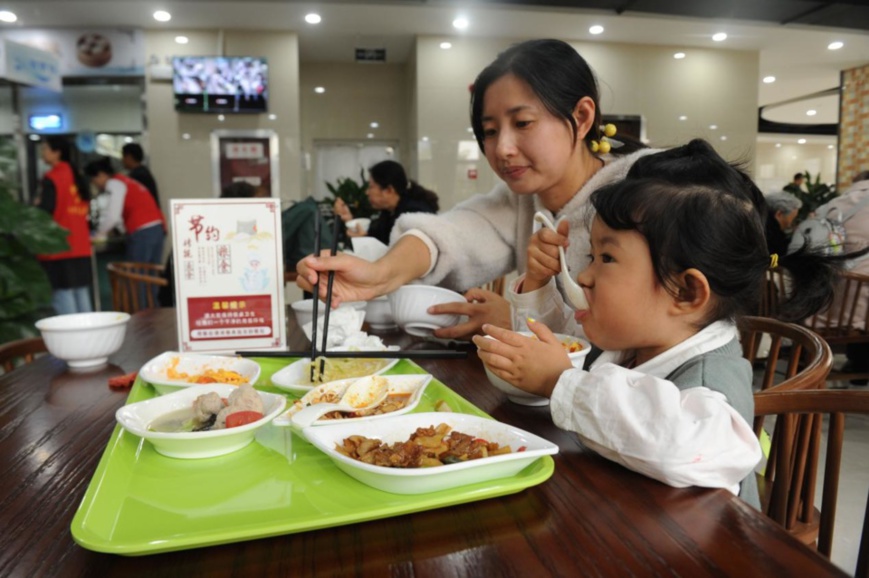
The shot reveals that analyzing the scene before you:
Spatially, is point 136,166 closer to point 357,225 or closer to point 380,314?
point 357,225

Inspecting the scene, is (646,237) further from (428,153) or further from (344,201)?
(428,153)

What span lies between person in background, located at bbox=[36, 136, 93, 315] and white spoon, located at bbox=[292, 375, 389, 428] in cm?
456

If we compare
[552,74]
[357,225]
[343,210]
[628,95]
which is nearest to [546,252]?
[552,74]

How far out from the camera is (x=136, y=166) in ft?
21.0

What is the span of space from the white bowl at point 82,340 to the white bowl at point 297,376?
0.49 meters

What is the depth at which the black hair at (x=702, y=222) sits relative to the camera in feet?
2.87

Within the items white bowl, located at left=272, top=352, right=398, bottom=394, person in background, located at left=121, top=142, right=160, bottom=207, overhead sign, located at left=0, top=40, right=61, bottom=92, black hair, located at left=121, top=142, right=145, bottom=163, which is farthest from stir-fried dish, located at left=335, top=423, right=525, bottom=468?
black hair, located at left=121, top=142, right=145, bottom=163

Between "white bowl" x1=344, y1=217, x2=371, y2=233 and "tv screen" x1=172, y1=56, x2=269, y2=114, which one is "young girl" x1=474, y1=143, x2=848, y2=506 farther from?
"tv screen" x1=172, y1=56, x2=269, y2=114

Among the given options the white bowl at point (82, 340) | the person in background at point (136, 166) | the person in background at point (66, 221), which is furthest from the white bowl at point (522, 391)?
the person in background at point (136, 166)

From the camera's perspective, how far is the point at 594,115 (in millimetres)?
1505

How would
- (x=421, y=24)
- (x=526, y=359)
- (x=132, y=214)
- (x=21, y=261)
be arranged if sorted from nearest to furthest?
(x=526, y=359), (x=21, y=261), (x=132, y=214), (x=421, y=24)

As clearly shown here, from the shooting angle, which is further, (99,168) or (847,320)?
(99,168)

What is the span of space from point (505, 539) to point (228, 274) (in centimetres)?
98

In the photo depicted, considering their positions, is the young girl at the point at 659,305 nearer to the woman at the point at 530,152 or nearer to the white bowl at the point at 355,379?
the white bowl at the point at 355,379
